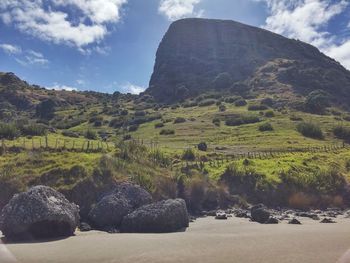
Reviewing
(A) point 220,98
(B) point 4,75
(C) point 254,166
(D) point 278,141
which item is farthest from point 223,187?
(B) point 4,75

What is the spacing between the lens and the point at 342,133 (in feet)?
307

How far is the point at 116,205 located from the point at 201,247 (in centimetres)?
984

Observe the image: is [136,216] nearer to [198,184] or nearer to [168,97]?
[198,184]

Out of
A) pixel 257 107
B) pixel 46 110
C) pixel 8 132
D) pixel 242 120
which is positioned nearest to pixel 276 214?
pixel 8 132

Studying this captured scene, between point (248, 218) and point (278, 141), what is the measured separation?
45.9 m

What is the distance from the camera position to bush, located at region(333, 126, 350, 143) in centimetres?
9248

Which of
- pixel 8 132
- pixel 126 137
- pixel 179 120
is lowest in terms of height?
pixel 8 132

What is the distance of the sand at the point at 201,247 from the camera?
20500 mm

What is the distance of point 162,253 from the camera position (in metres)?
21.7

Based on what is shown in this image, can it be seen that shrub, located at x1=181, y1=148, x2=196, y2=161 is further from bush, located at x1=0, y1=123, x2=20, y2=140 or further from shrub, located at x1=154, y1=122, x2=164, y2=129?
shrub, located at x1=154, y1=122, x2=164, y2=129

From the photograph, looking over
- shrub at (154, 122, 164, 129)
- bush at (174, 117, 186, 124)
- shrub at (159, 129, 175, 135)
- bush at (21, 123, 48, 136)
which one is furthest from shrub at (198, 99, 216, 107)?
bush at (21, 123, 48, 136)

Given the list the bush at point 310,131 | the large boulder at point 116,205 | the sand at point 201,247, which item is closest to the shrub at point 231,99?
the bush at point 310,131

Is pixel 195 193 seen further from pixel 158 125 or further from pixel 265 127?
pixel 158 125

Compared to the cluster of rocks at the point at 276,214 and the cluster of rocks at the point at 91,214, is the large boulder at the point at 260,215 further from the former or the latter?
the cluster of rocks at the point at 91,214
